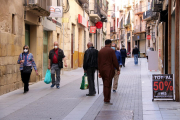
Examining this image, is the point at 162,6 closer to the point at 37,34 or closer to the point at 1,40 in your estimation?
the point at 37,34

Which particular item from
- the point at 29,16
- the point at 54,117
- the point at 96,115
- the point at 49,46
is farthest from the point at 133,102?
the point at 49,46

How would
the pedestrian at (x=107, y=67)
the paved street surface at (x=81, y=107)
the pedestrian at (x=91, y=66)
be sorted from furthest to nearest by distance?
the pedestrian at (x=91, y=66), the pedestrian at (x=107, y=67), the paved street surface at (x=81, y=107)

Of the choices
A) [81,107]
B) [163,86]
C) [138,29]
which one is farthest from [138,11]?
[81,107]

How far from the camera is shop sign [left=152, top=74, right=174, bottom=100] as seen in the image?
30.7ft

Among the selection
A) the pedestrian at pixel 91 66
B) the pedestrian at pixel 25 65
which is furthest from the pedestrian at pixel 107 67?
the pedestrian at pixel 25 65

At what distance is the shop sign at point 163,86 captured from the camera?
30.7ft

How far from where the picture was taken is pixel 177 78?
921 cm

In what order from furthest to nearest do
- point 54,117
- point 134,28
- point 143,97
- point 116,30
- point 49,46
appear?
point 116,30, point 134,28, point 49,46, point 143,97, point 54,117

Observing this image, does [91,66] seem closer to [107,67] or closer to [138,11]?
[107,67]

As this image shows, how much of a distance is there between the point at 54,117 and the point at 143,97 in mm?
3849

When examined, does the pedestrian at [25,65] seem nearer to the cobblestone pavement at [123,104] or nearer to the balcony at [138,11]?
the cobblestone pavement at [123,104]

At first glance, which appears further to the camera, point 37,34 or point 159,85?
point 37,34

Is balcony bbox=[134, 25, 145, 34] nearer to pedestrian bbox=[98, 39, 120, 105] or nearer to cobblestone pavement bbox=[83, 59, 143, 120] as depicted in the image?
cobblestone pavement bbox=[83, 59, 143, 120]

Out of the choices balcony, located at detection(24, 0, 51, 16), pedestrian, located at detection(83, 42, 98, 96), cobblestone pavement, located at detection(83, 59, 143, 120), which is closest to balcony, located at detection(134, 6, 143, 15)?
balcony, located at detection(24, 0, 51, 16)
